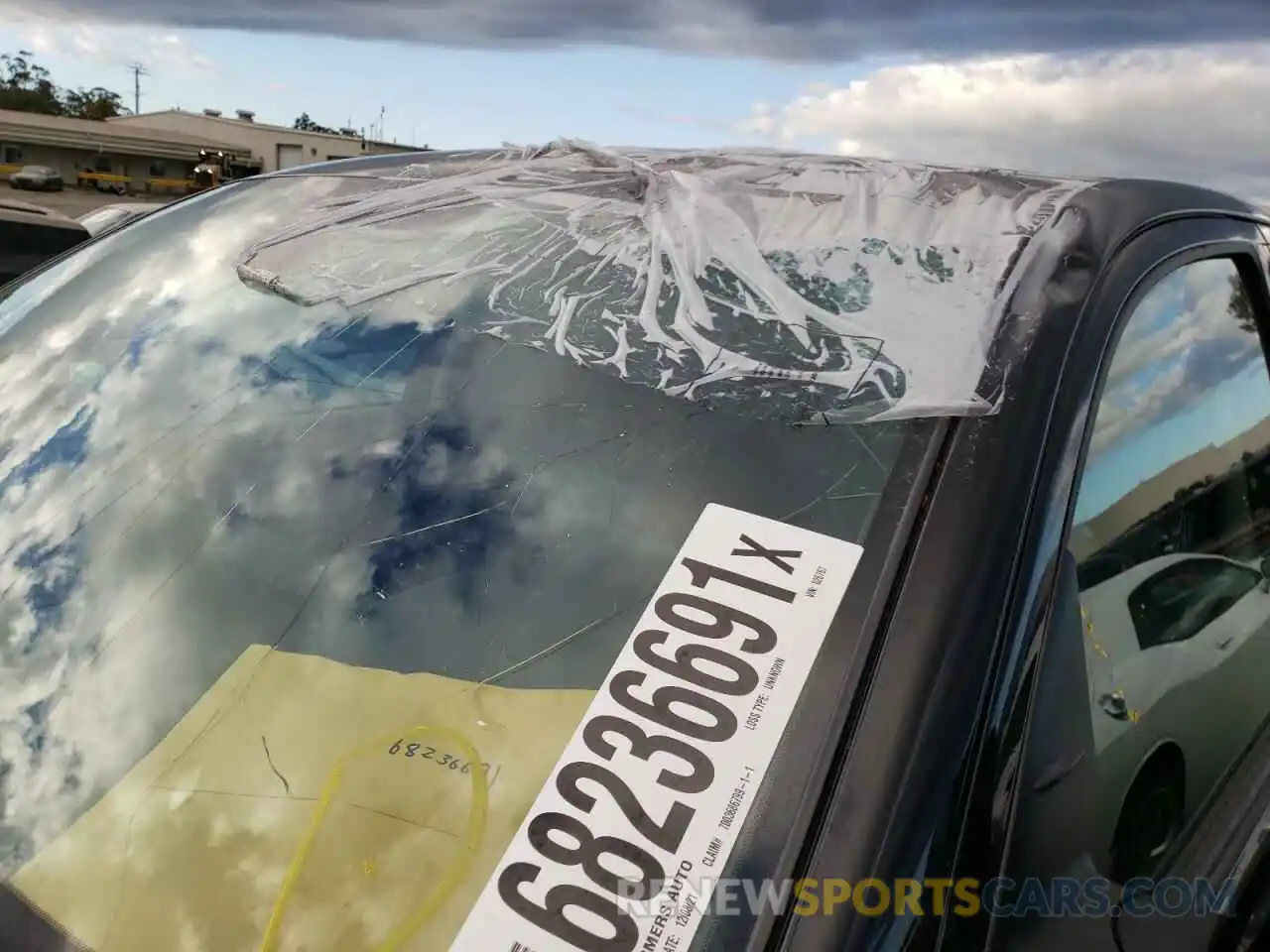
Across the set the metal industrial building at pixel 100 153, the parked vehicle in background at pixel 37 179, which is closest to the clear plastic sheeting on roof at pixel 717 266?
the metal industrial building at pixel 100 153

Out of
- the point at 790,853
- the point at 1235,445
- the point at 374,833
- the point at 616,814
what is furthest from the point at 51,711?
the point at 1235,445

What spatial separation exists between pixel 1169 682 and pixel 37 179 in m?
47.5

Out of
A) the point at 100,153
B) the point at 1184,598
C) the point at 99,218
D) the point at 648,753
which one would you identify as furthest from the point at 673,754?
the point at 100,153

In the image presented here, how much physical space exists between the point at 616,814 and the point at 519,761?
0.12m

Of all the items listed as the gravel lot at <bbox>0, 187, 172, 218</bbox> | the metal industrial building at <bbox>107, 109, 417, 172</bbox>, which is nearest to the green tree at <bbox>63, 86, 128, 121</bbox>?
the metal industrial building at <bbox>107, 109, 417, 172</bbox>

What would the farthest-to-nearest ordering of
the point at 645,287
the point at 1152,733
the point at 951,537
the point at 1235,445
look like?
the point at 1235,445, the point at 645,287, the point at 1152,733, the point at 951,537

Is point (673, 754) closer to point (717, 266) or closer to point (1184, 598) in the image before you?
point (717, 266)

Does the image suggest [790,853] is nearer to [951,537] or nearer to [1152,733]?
[951,537]

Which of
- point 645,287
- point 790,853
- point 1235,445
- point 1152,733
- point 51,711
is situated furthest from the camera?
point 1235,445

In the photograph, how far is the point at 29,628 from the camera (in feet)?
3.88

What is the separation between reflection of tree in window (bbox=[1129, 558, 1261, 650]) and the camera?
50.6 inches

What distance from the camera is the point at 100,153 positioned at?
45750 mm

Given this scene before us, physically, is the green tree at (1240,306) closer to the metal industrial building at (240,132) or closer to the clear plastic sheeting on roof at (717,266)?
the clear plastic sheeting on roof at (717,266)

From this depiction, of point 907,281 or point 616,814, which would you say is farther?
point 907,281
